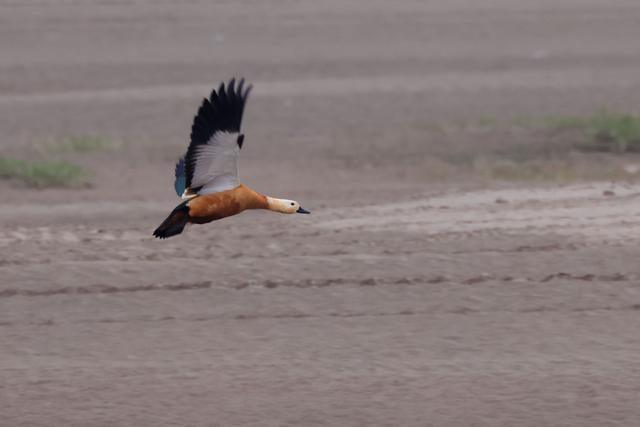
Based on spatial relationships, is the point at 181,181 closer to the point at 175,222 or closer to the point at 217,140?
the point at 175,222

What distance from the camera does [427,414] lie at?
7.92 metres

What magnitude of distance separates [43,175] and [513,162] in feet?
14.6

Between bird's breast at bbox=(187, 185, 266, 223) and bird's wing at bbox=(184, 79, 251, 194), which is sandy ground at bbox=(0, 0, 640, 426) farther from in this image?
bird's wing at bbox=(184, 79, 251, 194)

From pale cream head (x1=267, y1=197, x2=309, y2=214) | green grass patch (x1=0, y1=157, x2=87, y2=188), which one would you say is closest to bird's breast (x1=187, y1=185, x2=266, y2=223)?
pale cream head (x1=267, y1=197, x2=309, y2=214)

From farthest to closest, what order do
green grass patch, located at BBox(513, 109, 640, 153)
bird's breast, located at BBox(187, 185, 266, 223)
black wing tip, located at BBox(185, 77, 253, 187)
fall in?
green grass patch, located at BBox(513, 109, 640, 153)
bird's breast, located at BBox(187, 185, 266, 223)
black wing tip, located at BBox(185, 77, 253, 187)

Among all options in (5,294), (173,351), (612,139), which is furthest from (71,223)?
(612,139)

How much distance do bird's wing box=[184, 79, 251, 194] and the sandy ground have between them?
109 centimetres

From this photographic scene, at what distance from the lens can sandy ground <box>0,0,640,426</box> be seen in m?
8.17

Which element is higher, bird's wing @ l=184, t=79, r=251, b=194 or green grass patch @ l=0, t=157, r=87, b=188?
bird's wing @ l=184, t=79, r=251, b=194

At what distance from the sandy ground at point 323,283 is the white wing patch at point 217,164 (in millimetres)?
1048

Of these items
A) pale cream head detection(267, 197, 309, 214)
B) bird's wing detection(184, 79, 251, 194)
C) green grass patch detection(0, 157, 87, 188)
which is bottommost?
pale cream head detection(267, 197, 309, 214)

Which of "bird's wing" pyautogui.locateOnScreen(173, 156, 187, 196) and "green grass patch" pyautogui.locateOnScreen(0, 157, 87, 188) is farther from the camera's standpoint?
"green grass patch" pyautogui.locateOnScreen(0, 157, 87, 188)

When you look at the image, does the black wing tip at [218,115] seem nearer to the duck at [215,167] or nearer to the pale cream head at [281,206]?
the duck at [215,167]

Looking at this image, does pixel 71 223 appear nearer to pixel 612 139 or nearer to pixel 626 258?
pixel 626 258
